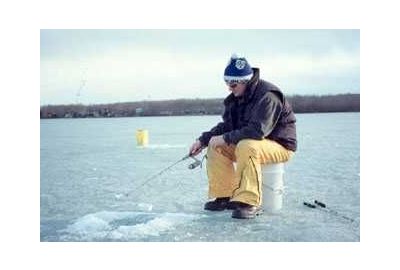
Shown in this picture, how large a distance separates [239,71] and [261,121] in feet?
1.18

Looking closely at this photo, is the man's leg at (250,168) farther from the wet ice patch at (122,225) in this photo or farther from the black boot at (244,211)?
the wet ice patch at (122,225)

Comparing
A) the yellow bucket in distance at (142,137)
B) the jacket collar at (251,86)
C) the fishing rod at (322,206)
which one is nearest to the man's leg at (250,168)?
the jacket collar at (251,86)

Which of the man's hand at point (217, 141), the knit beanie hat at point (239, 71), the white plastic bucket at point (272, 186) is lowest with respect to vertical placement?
the white plastic bucket at point (272, 186)

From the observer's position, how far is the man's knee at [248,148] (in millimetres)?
4059

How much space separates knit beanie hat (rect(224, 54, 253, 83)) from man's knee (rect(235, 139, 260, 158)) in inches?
16.0

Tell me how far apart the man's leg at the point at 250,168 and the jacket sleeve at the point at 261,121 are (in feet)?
0.13

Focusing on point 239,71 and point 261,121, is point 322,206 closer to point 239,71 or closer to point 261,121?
point 261,121

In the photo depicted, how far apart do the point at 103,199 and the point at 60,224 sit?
1.60ft
